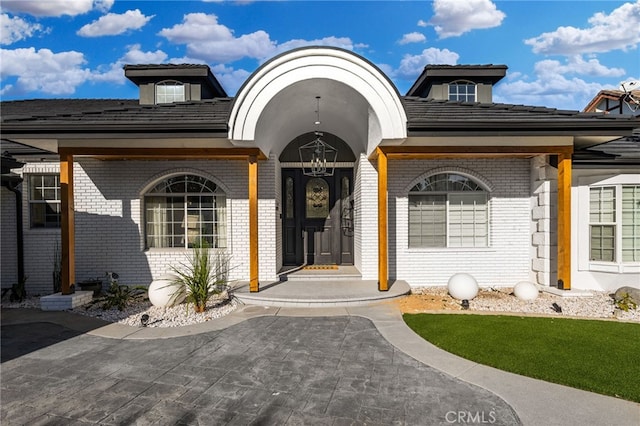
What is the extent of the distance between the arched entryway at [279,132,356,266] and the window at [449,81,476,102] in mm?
5066

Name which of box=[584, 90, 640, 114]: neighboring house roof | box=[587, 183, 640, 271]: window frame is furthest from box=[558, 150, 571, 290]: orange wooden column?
box=[584, 90, 640, 114]: neighboring house roof

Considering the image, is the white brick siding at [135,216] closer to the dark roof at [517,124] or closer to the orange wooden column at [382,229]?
the orange wooden column at [382,229]

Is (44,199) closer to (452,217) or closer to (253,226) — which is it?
(253,226)

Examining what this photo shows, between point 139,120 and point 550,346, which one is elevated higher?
point 139,120

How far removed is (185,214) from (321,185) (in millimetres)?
3633

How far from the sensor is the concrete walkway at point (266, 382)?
10.0ft

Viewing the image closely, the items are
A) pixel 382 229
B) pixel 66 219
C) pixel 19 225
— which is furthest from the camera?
pixel 19 225

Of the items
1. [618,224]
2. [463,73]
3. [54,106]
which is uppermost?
[463,73]

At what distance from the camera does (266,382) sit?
367cm

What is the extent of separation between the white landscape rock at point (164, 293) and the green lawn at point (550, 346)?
4276mm

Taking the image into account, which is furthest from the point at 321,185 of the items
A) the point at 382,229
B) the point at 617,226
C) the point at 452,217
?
the point at 617,226

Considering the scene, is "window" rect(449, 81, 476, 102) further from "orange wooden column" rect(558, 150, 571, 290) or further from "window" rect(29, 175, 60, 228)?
"window" rect(29, 175, 60, 228)

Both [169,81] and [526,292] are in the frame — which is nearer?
[526,292]

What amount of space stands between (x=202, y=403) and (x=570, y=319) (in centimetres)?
590
